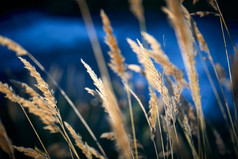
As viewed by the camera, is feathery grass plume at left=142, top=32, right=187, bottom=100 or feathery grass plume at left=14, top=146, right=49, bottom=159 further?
feathery grass plume at left=142, top=32, right=187, bottom=100

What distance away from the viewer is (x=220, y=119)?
4.36 metres

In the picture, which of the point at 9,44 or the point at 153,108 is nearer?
the point at 9,44

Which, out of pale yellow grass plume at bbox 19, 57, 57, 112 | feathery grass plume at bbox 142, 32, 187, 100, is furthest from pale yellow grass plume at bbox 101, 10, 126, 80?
pale yellow grass plume at bbox 19, 57, 57, 112

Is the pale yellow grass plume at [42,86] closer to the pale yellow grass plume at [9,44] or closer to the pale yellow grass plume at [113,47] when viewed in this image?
the pale yellow grass plume at [9,44]

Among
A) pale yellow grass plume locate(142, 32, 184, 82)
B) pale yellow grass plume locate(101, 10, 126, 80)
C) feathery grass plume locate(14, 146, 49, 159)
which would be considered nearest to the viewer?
pale yellow grass plume locate(101, 10, 126, 80)

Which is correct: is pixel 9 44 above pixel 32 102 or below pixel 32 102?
above

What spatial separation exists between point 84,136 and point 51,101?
2191 mm

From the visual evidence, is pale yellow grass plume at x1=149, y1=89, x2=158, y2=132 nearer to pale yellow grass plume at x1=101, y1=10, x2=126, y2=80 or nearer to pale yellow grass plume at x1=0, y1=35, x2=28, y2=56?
pale yellow grass plume at x1=101, y1=10, x2=126, y2=80

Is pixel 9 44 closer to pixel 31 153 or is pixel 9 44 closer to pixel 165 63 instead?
pixel 31 153

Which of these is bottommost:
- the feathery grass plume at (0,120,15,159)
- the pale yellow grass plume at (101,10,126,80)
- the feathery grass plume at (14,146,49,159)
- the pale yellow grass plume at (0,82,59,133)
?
the feathery grass plume at (14,146,49,159)

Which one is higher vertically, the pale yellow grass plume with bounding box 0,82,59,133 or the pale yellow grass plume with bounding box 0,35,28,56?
the pale yellow grass plume with bounding box 0,35,28,56

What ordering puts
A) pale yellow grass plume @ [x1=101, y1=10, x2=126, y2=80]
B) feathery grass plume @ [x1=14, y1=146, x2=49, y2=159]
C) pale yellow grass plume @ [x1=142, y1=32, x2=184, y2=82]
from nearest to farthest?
pale yellow grass plume @ [x1=101, y1=10, x2=126, y2=80] < feathery grass plume @ [x1=14, y1=146, x2=49, y2=159] < pale yellow grass plume @ [x1=142, y1=32, x2=184, y2=82]

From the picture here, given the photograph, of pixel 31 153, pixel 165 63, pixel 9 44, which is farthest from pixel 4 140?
pixel 165 63

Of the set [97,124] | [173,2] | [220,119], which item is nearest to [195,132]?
[173,2]
